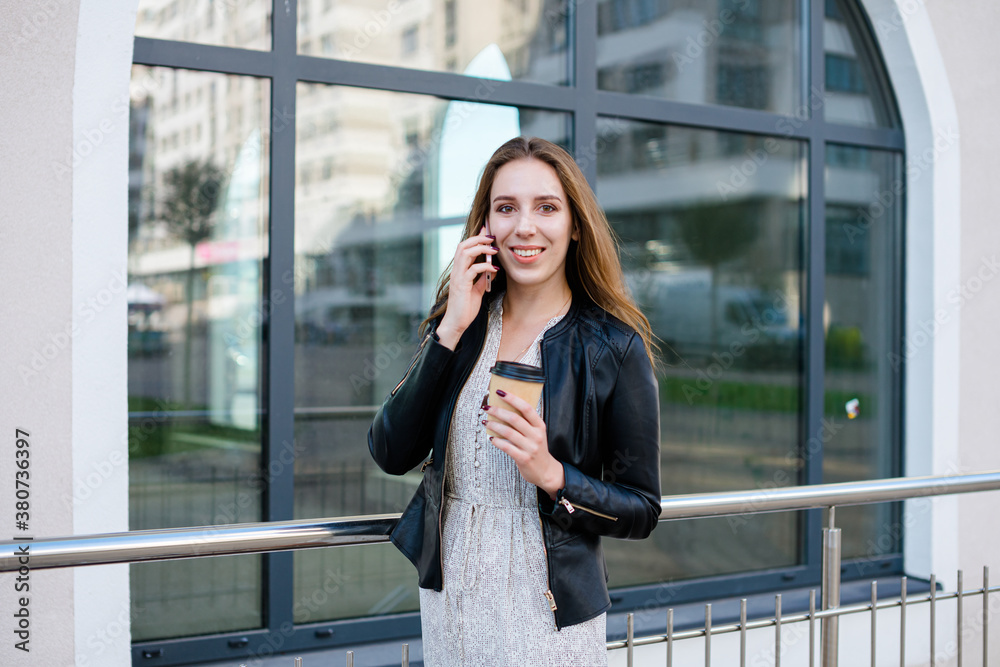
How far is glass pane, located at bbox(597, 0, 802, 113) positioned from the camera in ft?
13.3

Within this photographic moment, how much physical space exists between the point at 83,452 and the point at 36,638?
64cm

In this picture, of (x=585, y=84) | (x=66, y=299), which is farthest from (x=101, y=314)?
(x=585, y=84)

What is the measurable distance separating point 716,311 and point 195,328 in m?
2.60

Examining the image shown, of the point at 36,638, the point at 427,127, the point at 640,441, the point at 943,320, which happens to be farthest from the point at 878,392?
the point at 36,638

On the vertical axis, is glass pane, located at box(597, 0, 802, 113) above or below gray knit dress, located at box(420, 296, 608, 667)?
above

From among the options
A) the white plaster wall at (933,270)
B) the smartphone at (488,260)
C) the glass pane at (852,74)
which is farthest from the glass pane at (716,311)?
the smartphone at (488,260)

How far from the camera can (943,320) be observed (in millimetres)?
4488

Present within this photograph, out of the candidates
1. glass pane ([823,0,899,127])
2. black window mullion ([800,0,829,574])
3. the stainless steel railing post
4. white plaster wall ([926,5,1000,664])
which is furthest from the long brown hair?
white plaster wall ([926,5,1000,664])

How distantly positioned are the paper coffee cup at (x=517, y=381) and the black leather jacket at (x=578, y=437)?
0.14 metres

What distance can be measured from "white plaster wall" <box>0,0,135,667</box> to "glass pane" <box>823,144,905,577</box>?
3.59 meters

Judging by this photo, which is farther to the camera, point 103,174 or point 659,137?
point 659,137

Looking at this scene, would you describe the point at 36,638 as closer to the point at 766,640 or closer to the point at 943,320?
the point at 766,640

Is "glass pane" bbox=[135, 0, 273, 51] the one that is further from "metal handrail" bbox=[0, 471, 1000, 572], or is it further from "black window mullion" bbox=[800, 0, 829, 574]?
"black window mullion" bbox=[800, 0, 829, 574]

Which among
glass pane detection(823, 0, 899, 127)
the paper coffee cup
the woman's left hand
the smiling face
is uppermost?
glass pane detection(823, 0, 899, 127)
